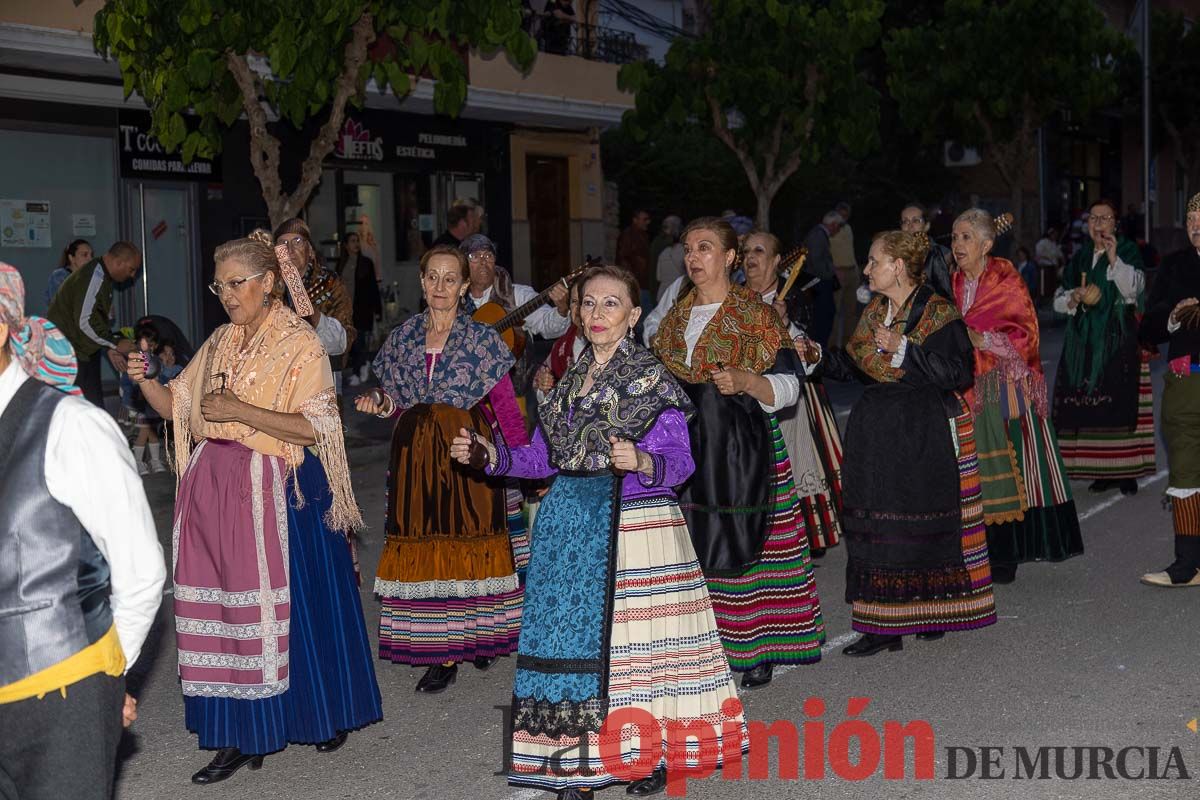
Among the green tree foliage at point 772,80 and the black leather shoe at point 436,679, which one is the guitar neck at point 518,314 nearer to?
the black leather shoe at point 436,679

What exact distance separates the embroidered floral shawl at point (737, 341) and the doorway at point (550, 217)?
19270mm

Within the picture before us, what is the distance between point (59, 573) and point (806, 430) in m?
5.79

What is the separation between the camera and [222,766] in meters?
5.34

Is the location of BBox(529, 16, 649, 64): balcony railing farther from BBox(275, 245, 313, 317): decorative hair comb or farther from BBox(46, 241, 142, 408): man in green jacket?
BBox(275, 245, 313, 317): decorative hair comb

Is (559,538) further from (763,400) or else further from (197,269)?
(197,269)

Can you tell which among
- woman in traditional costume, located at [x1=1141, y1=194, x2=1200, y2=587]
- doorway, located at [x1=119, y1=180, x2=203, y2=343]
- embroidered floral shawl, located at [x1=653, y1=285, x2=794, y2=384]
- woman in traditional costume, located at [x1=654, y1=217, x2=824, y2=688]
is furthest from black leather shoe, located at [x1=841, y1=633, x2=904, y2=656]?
doorway, located at [x1=119, y1=180, x2=203, y2=343]

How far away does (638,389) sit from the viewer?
193 inches

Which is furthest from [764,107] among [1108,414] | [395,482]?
[395,482]

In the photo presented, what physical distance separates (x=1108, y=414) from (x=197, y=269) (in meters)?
11.9

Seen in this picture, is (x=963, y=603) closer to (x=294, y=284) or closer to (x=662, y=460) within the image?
(x=662, y=460)

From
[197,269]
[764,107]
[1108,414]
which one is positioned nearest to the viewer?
[1108,414]

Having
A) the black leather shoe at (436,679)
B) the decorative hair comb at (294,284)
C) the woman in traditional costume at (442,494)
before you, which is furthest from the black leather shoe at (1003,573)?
the decorative hair comb at (294,284)

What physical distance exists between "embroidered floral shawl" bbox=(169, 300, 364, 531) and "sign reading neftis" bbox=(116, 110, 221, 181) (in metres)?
12.8

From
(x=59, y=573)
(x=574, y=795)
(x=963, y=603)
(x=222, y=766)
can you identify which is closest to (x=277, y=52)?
(x=963, y=603)
